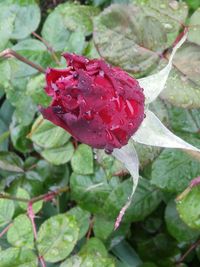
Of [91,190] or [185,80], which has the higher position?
[185,80]

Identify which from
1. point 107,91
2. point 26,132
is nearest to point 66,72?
point 107,91

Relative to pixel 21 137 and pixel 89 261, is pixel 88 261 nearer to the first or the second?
pixel 89 261

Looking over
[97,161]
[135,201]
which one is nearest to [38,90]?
[97,161]

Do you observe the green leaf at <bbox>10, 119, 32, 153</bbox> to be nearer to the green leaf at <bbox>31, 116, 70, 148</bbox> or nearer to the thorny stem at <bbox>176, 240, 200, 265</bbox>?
the green leaf at <bbox>31, 116, 70, 148</bbox>

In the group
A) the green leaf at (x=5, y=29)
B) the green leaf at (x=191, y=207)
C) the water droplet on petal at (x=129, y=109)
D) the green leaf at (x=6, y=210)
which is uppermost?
the water droplet on petal at (x=129, y=109)

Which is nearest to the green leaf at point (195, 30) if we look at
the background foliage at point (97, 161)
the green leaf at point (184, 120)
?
the background foliage at point (97, 161)

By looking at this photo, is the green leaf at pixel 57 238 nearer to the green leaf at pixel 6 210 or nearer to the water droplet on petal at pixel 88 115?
the green leaf at pixel 6 210

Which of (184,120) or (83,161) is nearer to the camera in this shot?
(184,120)
